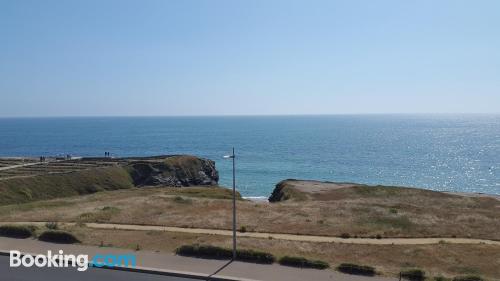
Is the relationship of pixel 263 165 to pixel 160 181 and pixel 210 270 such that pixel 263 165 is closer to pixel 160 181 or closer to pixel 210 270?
pixel 160 181

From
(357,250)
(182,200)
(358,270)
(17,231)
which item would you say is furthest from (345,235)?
(182,200)

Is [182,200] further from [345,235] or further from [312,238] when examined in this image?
[345,235]

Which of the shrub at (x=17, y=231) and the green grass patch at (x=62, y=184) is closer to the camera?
the shrub at (x=17, y=231)

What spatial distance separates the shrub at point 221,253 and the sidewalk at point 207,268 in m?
0.52

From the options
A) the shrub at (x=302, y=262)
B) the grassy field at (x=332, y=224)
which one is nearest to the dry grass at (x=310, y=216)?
the grassy field at (x=332, y=224)

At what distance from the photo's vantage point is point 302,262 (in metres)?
20.3

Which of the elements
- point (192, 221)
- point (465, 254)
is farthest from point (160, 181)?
point (465, 254)

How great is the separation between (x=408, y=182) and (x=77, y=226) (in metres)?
90.4

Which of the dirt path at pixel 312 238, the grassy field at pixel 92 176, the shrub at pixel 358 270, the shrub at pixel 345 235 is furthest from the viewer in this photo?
the grassy field at pixel 92 176

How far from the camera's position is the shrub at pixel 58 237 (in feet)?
79.6

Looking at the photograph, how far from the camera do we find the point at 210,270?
1945 centimetres

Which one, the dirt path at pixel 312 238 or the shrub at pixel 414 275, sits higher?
the shrub at pixel 414 275

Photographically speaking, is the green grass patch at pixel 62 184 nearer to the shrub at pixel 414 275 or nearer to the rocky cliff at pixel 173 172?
the rocky cliff at pixel 173 172

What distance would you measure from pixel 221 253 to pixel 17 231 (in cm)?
1188
